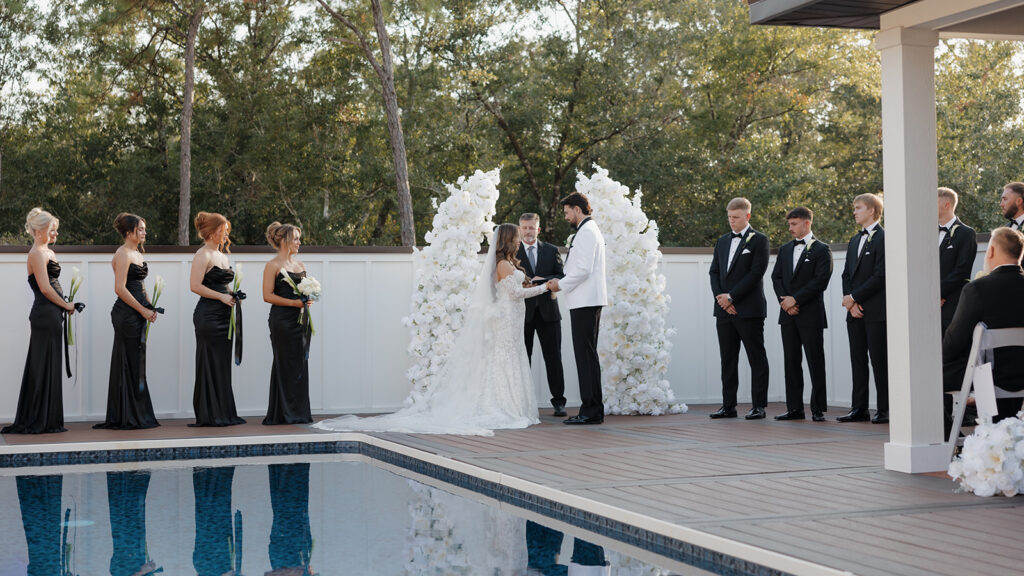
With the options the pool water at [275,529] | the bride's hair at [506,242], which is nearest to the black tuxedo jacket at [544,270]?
the bride's hair at [506,242]

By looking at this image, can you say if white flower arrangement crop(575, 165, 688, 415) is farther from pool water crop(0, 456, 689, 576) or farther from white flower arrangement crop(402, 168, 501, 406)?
pool water crop(0, 456, 689, 576)

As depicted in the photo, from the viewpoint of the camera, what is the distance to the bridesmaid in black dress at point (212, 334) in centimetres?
862

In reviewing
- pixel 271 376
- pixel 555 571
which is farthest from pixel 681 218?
pixel 555 571

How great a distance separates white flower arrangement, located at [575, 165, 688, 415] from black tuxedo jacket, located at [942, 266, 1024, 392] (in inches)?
153

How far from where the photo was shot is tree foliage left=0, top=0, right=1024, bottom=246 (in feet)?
75.7

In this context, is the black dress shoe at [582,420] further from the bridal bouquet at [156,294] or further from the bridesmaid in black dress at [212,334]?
the bridal bouquet at [156,294]

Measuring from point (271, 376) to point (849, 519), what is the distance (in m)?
5.88

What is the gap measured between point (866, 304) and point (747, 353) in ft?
3.78

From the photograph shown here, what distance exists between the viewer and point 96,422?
29.5 feet

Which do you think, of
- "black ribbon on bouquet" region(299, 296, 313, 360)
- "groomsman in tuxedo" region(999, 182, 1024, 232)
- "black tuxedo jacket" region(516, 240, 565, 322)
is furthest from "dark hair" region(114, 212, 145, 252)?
"groomsman in tuxedo" region(999, 182, 1024, 232)

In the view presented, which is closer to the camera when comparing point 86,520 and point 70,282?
point 86,520

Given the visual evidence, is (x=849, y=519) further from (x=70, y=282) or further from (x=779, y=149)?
(x=779, y=149)

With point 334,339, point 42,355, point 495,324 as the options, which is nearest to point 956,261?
point 495,324

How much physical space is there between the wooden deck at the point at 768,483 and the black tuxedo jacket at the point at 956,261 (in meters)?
1.13
